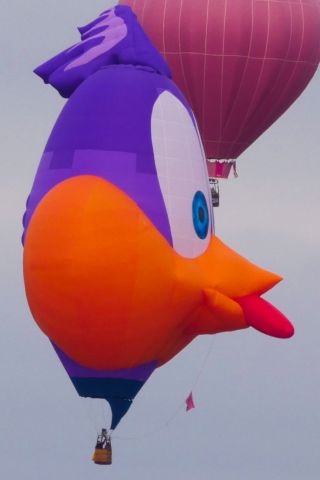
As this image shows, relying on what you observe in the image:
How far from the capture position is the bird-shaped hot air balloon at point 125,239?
4012cm

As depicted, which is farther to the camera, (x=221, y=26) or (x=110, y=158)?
(x=221, y=26)

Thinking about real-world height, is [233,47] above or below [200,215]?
below

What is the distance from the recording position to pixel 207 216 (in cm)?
4141

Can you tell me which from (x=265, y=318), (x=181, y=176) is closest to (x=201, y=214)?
(x=181, y=176)

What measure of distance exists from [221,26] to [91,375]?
35.8 ft

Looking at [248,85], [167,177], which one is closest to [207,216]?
[167,177]

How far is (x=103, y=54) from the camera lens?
41.8 meters

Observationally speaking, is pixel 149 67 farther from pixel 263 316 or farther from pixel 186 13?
pixel 186 13

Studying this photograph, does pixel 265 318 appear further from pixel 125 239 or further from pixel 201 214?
pixel 125 239

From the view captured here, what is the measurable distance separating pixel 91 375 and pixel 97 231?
237 cm

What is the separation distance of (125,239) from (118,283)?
1.99 ft

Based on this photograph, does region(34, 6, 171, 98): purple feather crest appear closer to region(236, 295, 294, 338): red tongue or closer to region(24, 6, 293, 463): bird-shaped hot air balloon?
region(24, 6, 293, 463): bird-shaped hot air balloon

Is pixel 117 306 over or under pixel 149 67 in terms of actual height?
under

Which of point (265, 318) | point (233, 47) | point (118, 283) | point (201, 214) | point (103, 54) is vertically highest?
point (103, 54)
